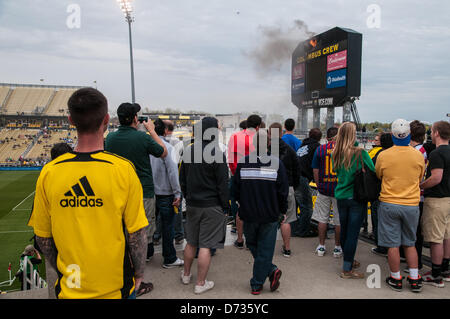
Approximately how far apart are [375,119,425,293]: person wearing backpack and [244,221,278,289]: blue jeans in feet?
4.15

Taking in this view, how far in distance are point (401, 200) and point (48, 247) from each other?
333 centimetres

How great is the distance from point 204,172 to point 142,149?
710mm

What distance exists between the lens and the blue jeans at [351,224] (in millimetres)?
3688

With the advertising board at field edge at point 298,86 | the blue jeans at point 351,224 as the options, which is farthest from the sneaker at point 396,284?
the advertising board at field edge at point 298,86

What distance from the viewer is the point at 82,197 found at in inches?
61.3

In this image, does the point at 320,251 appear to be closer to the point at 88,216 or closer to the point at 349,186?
the point at 349,186


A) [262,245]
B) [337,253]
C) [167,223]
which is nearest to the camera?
[262,245]

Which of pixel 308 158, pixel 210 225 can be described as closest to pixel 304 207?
pixel 308 158

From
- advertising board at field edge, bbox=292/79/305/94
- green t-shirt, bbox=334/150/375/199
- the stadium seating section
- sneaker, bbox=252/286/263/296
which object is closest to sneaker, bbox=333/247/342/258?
green t-shirt, bbox=334/150/375/199

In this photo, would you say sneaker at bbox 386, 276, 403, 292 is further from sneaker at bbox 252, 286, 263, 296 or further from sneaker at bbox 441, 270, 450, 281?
sneaker at bbox 252, 286, 263, 296

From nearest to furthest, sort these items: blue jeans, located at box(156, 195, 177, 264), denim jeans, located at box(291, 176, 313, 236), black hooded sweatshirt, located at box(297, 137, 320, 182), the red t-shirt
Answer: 1. blue jeans, located at box(156, 195, 177, 264)
2. the red t-shirt
3. black hooded sweatshirt, located at box(297, 137, 320, 182)
4. denim jeans, located at box(291, 176, 313, 236)

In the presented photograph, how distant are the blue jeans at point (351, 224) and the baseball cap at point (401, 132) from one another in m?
0.84

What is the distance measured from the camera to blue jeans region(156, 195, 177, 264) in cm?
392

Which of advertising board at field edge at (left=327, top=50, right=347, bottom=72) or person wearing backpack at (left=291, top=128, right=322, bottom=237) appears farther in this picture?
advertising board at field edge at (left=327, top=50, right=347, bottom=72)
